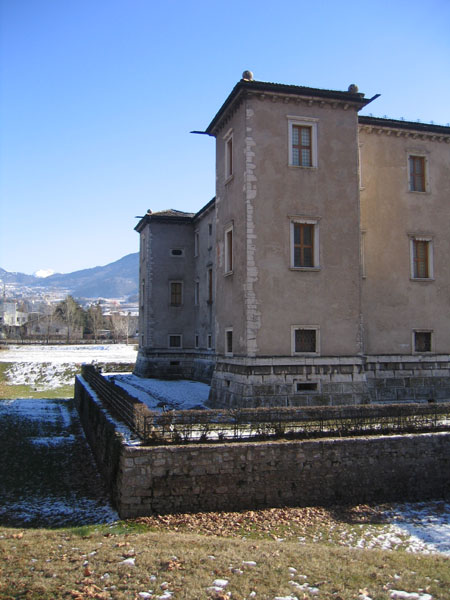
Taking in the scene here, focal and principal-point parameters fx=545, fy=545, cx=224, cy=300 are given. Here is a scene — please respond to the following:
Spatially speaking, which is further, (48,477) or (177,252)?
(177,252)

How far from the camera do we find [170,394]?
2830 cm

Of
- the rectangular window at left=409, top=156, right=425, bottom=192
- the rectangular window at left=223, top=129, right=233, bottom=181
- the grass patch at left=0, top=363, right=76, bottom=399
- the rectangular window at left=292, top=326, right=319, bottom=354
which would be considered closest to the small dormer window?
the grass patch at left=0, top=363, right=76, bottom=399

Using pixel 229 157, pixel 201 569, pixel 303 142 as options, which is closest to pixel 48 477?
pixel 201 569

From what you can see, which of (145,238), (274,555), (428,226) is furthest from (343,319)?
(145,238)

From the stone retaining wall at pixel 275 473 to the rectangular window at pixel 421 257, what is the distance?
38.8ft

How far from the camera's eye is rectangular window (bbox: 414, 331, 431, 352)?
2656 cm

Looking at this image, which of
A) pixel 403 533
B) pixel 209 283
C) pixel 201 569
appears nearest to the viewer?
pixel 201 569

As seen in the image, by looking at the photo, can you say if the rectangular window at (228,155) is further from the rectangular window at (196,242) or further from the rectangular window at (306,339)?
the rectangular window at (196,242)

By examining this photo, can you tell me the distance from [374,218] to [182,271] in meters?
19.2

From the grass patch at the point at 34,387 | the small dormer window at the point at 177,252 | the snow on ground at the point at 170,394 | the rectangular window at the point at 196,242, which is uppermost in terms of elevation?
the rectangular window at the point at 196,242

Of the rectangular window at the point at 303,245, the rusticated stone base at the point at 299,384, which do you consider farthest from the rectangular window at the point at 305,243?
the rusticated stone base at the point at 299,384

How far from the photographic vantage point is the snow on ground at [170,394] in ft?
79.6

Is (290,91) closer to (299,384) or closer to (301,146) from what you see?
(301,146)

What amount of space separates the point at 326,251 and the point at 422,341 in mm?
7575
